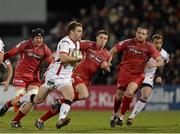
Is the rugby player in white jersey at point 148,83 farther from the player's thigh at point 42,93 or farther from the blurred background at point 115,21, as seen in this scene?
the blurred background at point 115,21

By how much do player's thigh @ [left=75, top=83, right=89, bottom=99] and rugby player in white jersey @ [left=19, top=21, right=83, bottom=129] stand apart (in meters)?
0.96

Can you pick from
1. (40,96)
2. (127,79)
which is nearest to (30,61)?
(40,96)

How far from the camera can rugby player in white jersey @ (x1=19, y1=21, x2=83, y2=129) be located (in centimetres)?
1495

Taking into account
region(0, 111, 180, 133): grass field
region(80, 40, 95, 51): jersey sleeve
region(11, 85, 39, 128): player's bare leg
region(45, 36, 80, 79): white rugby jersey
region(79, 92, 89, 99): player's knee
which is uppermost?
region(80, 40, 95, 51): jersey sleeve

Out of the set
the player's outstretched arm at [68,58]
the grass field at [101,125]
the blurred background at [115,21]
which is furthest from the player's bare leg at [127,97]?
the blurred background at [115,21]

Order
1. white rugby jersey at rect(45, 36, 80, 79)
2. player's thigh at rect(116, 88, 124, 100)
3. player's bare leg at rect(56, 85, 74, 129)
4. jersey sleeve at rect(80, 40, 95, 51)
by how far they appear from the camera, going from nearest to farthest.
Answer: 1. player's bare leg at rect(56, 85, 74, 129)
2. white rugby jersey at rect(45, 36, 80, 79)
3. jersey sleeve at rect(80, 40, 95, 51)
4. player's thigh at rect(116, 88, 124, 100)

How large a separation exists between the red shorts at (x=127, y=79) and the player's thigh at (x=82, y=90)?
1264 millimetres

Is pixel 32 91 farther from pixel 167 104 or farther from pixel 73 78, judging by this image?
pixel 167 104

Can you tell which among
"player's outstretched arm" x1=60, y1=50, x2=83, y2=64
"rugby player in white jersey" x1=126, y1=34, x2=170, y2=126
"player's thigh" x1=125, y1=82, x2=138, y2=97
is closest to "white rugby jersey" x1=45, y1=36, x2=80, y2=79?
"player's outstretched arm" x1=60, y1=50, x2=83, y2=64

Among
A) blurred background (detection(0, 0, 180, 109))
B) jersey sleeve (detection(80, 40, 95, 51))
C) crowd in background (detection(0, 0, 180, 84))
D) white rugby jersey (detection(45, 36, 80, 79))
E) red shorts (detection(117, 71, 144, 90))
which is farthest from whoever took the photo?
crowd in background (detection(0, 0, 180, 84))

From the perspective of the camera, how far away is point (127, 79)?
1736 cm

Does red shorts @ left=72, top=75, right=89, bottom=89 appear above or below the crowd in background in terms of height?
below

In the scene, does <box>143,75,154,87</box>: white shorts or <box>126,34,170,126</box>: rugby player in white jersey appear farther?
<box>143,75,154,87</box>: white shorts

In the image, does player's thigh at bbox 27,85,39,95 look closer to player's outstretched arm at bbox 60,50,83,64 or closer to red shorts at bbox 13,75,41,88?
red shorts at bbox 13,75,41,88
